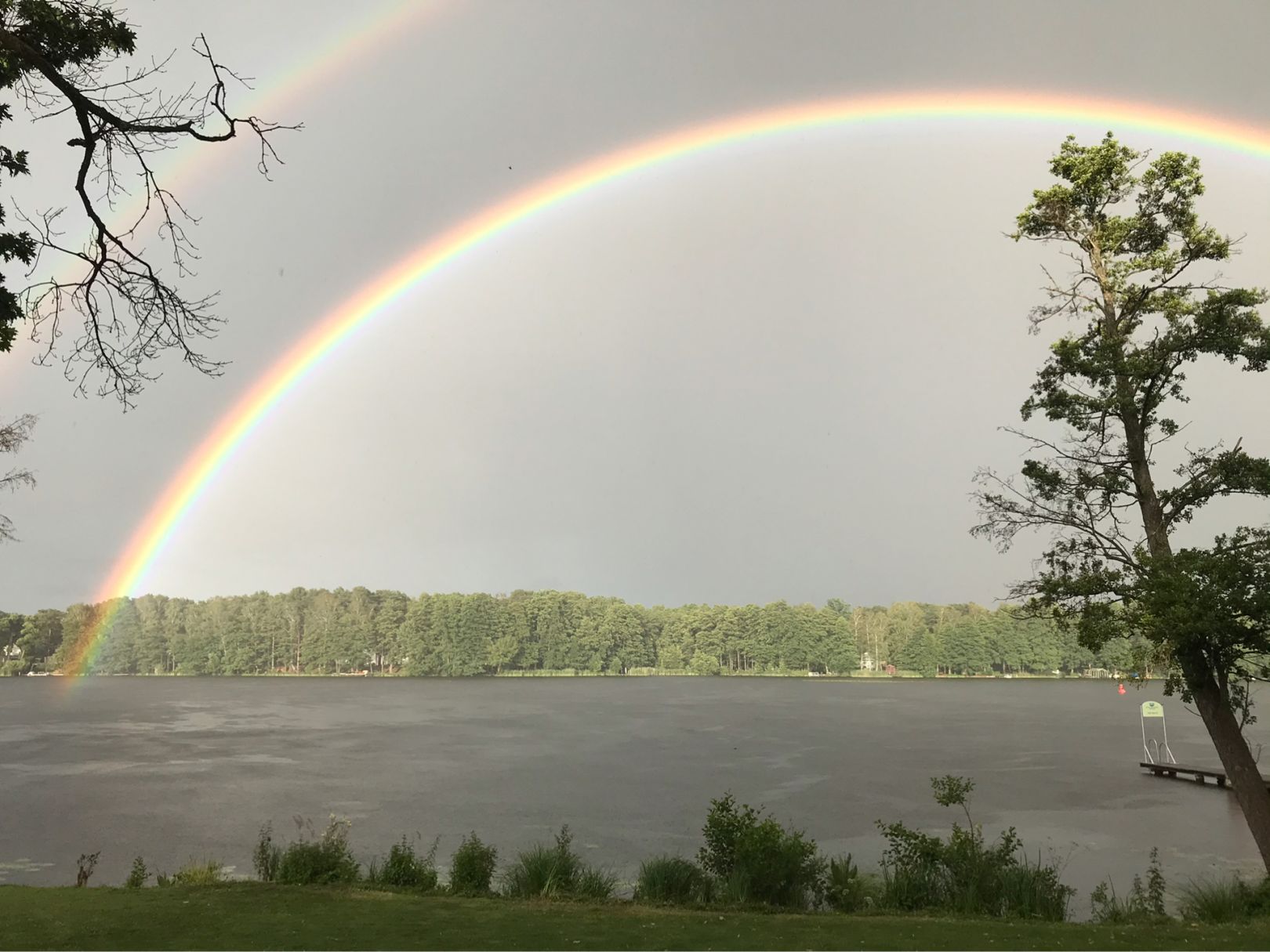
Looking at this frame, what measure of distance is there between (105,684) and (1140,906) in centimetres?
19850

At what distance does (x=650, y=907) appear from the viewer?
1319 centimetres

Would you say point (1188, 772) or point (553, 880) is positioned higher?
point (553, 880)

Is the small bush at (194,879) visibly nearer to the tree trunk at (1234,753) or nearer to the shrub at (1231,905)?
the shrub at (1231,905)

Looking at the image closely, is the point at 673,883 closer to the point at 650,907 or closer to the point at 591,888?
the point at 591,888

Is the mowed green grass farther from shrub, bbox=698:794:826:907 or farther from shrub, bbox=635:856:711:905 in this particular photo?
shrub, bbox=635:856:711:905

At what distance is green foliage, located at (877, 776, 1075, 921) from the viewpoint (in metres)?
14.3

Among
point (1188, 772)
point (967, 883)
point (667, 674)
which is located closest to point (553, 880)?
point (967, 883)

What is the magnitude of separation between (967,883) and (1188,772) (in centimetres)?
4359

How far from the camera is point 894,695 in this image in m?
135

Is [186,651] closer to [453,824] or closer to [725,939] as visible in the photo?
[453,824]

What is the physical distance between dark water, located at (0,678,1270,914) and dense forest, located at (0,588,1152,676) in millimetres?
59396

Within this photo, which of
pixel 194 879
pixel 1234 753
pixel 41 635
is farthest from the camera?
pixel 41 635

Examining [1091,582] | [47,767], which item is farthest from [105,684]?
[1091,582]

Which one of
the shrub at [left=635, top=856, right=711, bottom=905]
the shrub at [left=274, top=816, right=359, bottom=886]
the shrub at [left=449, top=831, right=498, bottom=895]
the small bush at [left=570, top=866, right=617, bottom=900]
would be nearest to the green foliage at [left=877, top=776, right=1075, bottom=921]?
the shrub at [left=635, top=856, right=711, bottom=905]
